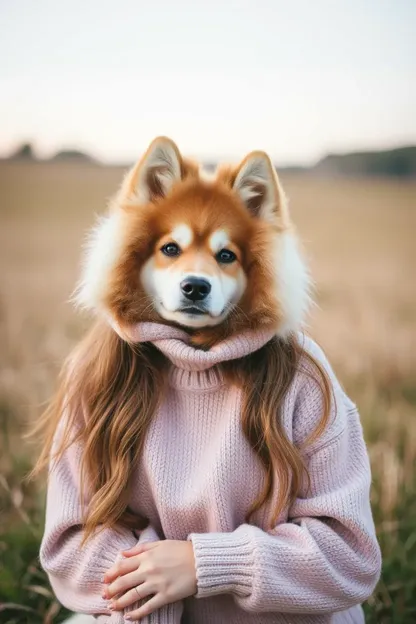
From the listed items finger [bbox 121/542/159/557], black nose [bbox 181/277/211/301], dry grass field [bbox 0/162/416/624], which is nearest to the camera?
black nose [bbox 181/277/211/301]

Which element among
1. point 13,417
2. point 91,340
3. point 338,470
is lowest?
point 13,417

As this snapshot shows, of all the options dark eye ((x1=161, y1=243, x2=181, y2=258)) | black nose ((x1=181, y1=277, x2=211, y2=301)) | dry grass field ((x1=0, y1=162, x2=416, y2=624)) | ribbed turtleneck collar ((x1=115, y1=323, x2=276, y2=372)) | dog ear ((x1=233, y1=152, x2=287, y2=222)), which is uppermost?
dog ear ((x1=233, y1=152, x2=287, y2=222))

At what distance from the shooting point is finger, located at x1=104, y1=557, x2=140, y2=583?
4.22ft

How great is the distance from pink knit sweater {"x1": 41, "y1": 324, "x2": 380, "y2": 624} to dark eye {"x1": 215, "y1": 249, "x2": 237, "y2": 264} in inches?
5.9

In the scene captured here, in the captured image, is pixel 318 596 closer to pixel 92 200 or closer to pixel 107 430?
pixel 107 430

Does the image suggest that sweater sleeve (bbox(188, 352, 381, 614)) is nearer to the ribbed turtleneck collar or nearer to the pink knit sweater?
the pink knit sweater

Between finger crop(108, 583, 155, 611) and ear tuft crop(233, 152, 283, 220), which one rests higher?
ear tuft crop(233, 152, 283, 220)

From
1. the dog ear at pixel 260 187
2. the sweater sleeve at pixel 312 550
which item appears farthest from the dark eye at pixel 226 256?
the sweater sleeve at pixel 312 550

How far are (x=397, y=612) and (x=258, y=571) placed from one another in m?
0.87

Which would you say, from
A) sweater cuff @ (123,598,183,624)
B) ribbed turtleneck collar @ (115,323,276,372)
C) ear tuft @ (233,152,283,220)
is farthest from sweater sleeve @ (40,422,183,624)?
ear tuft @ (233,152,283,220)

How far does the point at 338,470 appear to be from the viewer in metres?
1.36

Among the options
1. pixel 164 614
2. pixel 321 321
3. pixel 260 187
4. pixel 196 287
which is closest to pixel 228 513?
pixel 164 614

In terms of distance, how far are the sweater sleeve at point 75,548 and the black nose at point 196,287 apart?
47cm

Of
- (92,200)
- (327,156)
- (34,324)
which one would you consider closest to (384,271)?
(327,156)
